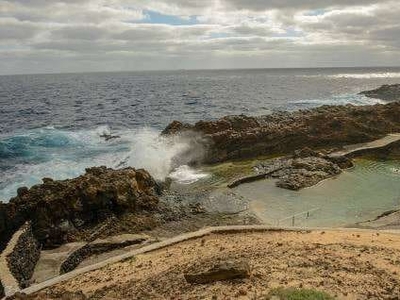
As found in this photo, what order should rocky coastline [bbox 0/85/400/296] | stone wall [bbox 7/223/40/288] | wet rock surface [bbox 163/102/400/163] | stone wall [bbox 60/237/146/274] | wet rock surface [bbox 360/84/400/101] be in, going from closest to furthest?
stone wall [bbox 7/223/40/288]
stone wall [bbox 60/237/146/274]
rocky coastline [bbox 0/85/400/296]
wet rock surface [bbox 163/102/400/163]
wet rock surface [bbox 360/84/400/101]

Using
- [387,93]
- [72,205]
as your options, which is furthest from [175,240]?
[387,93]

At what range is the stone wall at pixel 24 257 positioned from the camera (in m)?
15.6

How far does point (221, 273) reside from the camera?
37.4 ft

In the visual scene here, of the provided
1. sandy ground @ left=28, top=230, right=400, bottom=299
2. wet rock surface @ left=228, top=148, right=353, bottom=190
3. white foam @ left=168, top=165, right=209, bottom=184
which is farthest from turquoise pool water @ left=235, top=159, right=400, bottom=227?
sandy ground @ left=28, top=230, right=400, bottom=299

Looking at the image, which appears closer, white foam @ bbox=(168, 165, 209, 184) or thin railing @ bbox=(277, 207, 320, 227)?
thin railing @ bbox=(277, 207, 320, 227)

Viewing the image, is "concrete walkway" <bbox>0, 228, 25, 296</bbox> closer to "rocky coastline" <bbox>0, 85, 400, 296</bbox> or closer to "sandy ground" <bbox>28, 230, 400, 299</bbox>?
"rocky coastline" <bbox>0, 85, 400, 296</bbox>

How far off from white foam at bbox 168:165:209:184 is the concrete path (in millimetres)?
9281

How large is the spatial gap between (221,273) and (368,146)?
25.6 m

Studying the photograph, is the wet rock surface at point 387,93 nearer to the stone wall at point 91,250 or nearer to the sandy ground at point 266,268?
the stone wall at point 91,250

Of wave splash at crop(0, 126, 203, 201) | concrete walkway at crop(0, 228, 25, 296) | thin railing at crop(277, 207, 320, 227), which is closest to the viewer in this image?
concrete walkway at crop(0, 228, 25, 296)

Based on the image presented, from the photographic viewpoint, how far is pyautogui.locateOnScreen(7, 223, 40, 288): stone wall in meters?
15.6

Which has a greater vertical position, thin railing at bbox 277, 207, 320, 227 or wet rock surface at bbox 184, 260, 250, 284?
wet rock surface at bbox 184, 260, 250, 284

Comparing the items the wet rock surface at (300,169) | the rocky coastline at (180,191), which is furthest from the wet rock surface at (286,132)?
the wet rock surface at (300,169)

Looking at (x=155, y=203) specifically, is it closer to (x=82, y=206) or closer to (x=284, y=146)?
(x=82, y=206)
